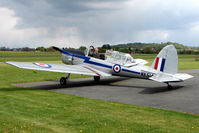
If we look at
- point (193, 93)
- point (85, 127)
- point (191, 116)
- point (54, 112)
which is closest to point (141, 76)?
point (193, 93)

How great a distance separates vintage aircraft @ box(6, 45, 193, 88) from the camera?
12.9 metres

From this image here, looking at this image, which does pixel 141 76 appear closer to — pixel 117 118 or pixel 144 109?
pixel 144 109

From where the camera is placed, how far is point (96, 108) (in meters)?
8.67

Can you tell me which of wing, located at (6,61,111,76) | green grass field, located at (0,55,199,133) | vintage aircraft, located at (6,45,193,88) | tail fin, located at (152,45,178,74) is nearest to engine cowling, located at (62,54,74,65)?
vintage aircraft, located at (6,45,193,88)

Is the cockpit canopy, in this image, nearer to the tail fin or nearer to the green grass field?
the tail fin

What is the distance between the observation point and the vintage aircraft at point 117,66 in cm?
1294

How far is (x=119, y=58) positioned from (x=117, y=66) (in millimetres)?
570

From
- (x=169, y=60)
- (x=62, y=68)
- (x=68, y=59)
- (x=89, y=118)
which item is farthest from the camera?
(x=68, y=59)

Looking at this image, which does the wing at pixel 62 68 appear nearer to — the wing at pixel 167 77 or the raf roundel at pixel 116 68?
the raf roundel at pixel 116 68

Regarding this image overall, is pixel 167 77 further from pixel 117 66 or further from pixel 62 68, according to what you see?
pixel 62 68

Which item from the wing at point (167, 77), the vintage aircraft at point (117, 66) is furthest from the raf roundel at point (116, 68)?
the wing at point (167, 77)

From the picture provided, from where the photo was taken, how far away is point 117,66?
15.3 meters

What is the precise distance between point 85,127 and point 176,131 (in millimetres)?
2375

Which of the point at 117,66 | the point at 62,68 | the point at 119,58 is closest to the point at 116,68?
the point at 117,66
